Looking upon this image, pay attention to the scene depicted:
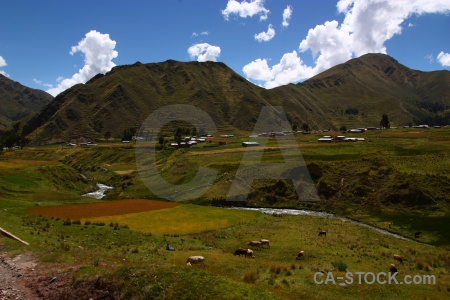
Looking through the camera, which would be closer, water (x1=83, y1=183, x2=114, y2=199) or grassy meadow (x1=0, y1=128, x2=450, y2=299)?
grassy meadow (x1=0, y1=128, x2=450, y2=299)

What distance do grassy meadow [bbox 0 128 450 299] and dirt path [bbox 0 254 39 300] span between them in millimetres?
1226

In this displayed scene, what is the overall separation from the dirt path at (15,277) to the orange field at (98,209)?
25.8 meters

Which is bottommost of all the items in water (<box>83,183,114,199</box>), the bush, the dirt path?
the bush

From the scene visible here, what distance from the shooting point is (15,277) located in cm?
2438

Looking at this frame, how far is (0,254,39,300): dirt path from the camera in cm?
2213

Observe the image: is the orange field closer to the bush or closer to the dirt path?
the dirt path

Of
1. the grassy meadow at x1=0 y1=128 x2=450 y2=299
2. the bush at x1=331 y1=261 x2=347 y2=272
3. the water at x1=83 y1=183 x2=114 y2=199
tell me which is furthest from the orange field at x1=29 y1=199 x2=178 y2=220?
the bush at x1=331 y1=261 x2=347 y2=272

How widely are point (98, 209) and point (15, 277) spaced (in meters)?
39.4

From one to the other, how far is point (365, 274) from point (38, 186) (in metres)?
79.4

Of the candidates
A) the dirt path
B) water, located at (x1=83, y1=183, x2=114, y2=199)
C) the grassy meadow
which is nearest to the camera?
the dirt path

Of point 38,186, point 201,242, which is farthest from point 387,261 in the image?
point 38,186

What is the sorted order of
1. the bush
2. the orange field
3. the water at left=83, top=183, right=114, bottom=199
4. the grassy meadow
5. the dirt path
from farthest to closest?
the water at left=83, top=183, right=114, bottom=199 → the orange field → the bush → the grassy meadow → the dirt path

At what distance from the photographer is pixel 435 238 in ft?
174

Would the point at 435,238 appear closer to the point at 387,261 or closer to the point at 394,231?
the point at 394,231
